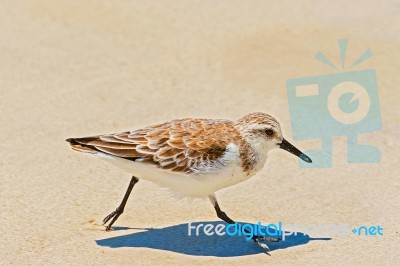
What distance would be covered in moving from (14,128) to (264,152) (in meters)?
3.27

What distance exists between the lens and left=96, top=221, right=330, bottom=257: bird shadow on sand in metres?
7.34

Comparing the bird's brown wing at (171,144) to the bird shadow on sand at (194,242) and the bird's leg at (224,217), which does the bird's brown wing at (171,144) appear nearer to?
the bird's leg at (224,217)

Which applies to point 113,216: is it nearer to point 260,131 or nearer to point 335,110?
point 260,131

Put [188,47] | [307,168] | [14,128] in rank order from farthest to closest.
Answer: [188,47]
[14,128]
[307,168]

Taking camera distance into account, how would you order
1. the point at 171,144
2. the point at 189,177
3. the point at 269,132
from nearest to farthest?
1. the point at 189,177
2. the point at 171,144
3. the point at 269,132

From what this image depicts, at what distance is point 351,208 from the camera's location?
8.04 m

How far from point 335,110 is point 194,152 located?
3207 mm

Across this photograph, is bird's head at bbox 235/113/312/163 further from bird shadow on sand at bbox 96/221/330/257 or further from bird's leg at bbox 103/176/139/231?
bird's leg at bbox 103/176/139/231

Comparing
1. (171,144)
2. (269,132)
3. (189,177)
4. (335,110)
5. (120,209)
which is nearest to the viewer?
(189,177)

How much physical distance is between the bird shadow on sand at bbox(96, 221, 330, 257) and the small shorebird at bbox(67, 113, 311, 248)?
15 cm

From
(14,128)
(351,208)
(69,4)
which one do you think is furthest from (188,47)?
(351,208)

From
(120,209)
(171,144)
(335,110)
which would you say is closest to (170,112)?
(335,110)

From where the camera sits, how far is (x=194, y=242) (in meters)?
7.50

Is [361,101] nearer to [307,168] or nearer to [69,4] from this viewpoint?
[307,168]
